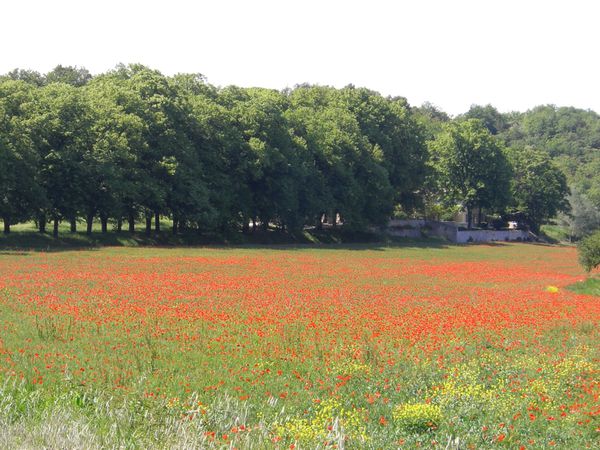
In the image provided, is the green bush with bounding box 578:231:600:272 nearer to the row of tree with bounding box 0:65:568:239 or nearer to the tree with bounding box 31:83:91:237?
the row of tree with bounding box 0:65:568:239

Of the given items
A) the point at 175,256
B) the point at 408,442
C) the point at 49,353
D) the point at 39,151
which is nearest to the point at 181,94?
the point at 39,151

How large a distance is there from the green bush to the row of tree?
35982mm

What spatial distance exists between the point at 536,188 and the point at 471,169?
16.0 m

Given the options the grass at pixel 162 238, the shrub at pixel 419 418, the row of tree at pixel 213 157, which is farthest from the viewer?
the row of tree at pixel 213 157

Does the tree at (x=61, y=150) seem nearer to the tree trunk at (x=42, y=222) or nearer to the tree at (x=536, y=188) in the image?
the tree trunk at (x=42, y=222)

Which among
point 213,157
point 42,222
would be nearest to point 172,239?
point 213,157

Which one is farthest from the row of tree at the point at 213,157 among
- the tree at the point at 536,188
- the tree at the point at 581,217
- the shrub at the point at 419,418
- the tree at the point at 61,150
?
the shrub at the point at 419,418

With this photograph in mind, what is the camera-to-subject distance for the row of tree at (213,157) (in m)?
63.2

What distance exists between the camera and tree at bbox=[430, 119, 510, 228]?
371 ft

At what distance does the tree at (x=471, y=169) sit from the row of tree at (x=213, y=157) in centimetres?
19

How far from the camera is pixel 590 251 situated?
1727 inches

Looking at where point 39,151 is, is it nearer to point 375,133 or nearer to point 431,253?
point 431,253

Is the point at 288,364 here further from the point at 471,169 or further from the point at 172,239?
the point at 471,169

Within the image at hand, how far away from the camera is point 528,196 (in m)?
124
